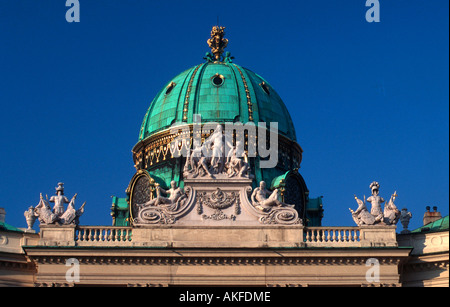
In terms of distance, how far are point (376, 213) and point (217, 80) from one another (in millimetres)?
12908

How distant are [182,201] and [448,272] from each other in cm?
1168

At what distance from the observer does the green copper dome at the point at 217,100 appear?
49.7 meters

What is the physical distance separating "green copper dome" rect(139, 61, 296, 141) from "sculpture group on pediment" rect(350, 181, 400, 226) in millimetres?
9410

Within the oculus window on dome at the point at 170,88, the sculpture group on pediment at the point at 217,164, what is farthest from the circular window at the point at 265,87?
the sculpture group on pediment at the point at 217,164

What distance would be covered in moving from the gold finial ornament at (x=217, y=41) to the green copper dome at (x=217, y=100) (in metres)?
1.37

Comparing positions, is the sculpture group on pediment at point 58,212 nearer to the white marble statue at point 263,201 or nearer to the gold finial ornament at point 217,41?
the white marble statue at point 263,201

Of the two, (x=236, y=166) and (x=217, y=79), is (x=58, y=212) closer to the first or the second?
(x=236, y=166)

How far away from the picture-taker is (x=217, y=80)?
51000 mm

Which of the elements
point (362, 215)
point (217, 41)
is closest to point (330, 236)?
point (362, 215)

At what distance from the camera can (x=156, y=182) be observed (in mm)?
47438

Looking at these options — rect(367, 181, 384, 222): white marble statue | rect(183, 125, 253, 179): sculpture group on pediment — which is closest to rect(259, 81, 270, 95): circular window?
rect(183, 125, 253, 179): sculpture group on pediment

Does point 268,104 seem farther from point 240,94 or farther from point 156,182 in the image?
point 156,182

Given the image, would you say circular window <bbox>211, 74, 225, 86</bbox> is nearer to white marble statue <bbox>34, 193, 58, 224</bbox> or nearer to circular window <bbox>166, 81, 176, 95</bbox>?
circular window <bbox>166, 81, 176, 95</bbox>
